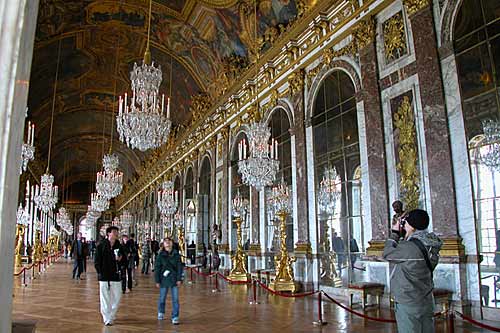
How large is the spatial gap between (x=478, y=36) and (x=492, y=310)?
4.01m

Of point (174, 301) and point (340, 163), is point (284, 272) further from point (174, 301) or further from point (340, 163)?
point (174, 301)

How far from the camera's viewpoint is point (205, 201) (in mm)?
18312

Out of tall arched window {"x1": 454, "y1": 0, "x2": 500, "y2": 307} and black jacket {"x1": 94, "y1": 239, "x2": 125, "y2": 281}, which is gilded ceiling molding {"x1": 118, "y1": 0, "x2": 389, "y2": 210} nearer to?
tall arched window {"x1": 454, "y1": 0, "x2": 500, "y2": 307}

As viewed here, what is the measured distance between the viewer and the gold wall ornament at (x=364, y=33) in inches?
324

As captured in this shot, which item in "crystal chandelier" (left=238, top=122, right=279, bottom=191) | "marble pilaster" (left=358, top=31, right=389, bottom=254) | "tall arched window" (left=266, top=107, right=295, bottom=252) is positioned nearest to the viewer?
"marble pilaster" (left=358, top=31, right=389, bottom=254)

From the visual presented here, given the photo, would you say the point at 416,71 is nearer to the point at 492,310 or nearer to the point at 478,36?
the point at 478,36

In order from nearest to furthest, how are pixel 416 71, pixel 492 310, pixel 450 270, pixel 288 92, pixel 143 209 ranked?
pixel 492 310, pixel 450 270, pixel 416 71, pixel 288 92, pixel 143 209

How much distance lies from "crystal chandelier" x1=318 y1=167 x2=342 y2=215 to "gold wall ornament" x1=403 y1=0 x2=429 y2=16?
3.65 meters

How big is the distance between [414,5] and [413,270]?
5.62 metres

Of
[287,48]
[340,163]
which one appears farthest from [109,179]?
[340,163]

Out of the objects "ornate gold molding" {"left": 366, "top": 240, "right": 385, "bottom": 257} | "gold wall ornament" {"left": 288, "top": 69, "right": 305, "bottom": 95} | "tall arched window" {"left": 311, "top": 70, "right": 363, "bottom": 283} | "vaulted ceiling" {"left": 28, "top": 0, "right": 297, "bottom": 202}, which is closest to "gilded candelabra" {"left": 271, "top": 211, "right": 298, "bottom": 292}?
"tall arched window" {"left": 311, "top": 70, "right": 363, "bottom": 283}

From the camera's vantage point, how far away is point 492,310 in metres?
5.74

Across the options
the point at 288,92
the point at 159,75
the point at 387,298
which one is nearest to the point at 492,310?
the point at 387,298

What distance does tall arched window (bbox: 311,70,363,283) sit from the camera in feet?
28.6
